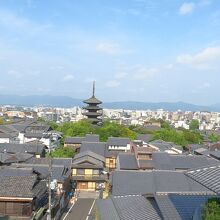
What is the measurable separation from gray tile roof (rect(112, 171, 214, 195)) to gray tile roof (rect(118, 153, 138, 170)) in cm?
1062

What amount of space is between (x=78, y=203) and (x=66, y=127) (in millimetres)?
36830

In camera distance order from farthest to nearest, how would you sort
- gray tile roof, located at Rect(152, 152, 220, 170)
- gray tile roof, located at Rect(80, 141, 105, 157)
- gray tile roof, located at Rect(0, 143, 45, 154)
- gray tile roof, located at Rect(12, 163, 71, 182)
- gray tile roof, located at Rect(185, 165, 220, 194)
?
1. gray tile roof, located at Rect(80, 141, 105, 157)
2. gray tile roof, located at Rect(0, 143, 45, 154)
3. gray tile roof, located at Rect(152, 152, 220, 170)
4. gray tile roof, located at Rect(12, 163, 71, 182)
5. gray tile roof, located at Rect(185, 165, 220, 194)

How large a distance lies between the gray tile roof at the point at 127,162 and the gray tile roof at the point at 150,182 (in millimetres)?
10625

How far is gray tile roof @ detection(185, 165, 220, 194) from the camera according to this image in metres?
9.07

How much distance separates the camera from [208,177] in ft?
31.9

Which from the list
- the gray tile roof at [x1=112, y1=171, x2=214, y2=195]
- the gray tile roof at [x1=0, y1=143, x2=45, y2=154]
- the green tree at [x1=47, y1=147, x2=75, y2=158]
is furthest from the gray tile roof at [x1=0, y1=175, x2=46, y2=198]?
the green tree at [x1=47, y1=147, x2=75, y2=158]

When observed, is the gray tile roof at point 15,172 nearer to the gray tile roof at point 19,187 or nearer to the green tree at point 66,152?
the gray tile roof at point 19,187

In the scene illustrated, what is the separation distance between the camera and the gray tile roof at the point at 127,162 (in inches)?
1507

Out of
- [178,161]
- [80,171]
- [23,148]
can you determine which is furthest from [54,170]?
[23,148]

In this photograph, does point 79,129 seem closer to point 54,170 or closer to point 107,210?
point 54,170

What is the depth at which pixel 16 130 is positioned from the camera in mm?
68500

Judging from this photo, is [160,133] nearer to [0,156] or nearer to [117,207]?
[0,156]

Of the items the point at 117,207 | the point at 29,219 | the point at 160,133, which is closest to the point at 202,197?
the point at 117,207

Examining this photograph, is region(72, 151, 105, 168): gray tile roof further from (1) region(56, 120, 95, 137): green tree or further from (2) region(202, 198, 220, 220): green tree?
(2) region(202, 198, 220, 220): green tree
